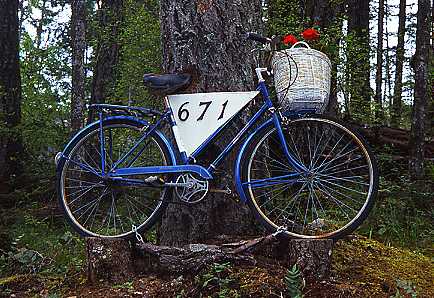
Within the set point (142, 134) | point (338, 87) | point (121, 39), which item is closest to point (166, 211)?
point (142, 134)

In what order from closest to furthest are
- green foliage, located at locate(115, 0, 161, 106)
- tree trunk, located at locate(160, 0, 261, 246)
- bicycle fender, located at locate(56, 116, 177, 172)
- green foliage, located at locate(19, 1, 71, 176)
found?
bicycle fender, located at locate(56, 116, 177, 172)
tree trunk, located at locate(160, 0, 261, 246)
green foliage, located at locate(115, 0, 161, 106)
green foliage, located at locate(19, 1, 71, 176)

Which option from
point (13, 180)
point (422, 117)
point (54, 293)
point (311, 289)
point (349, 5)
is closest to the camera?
point (311, 289)


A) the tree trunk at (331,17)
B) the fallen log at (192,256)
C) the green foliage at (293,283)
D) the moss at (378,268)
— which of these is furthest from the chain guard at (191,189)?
the tree trunk at (331,17)

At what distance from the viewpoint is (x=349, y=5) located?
11531mm

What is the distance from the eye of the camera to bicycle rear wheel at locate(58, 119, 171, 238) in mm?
Result: 3840

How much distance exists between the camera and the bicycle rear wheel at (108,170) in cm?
384

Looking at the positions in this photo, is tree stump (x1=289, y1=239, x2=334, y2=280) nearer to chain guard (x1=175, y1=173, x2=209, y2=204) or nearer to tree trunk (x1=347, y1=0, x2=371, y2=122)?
chain guard (x1=175, y1=173, x2=209, y2=204)

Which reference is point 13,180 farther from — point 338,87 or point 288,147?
point 288,147

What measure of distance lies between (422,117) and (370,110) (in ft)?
4.47

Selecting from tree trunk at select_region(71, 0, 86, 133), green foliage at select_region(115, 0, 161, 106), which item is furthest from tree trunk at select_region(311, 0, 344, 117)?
tree trunk at select_region(71, 0, 86, 133)

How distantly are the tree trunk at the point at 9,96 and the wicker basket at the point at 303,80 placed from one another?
7.07 meters

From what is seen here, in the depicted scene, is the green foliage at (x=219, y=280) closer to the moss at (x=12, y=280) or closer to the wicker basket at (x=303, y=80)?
the wicker basket at (x=303, y=80)

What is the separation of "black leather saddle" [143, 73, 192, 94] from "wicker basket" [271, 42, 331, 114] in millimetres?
711

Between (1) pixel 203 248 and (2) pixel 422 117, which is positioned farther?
(2) pixel 422 117
